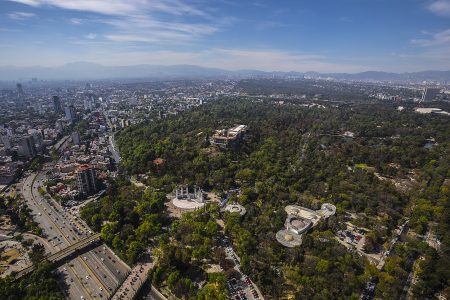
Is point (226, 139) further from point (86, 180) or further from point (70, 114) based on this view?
point (70, 114)

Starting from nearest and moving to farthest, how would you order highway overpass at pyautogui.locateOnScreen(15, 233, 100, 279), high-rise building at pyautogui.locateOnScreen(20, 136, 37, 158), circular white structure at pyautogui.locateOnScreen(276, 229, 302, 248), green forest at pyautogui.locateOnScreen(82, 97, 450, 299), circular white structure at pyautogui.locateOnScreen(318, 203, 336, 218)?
green forest at pyautogui.locateOnScreen(82, 97, 450, 299) < highway overpass at pyautogui.locateOnScreen(15, 233, 100, 279) < circular white structure at pyautogui.locateOnScreen(276, 229, 302, 248) < circular white structure at pyautogui.locateOnScreen(318, 203, 336, 218) < high-rise building at pyautogui.locateOnScreen(20, 136, 37, 158)

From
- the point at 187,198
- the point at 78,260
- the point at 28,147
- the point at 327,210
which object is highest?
the point at 28,147

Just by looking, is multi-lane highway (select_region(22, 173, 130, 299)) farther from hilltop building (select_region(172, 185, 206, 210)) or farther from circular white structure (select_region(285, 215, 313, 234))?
circular white structure (select_region(285, 215, 313, 234))

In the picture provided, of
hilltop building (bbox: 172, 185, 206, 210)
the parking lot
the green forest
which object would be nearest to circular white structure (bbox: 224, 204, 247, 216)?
the green forest

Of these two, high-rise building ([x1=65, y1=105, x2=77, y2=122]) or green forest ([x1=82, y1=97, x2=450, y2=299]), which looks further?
high-rise building ([x1=65, y1=105, x2=77, y2=122])

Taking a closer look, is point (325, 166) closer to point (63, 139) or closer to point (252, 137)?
point (252, 137)

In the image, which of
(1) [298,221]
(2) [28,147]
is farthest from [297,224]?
(2) [28,147]

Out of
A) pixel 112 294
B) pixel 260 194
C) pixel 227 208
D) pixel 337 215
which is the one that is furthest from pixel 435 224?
pixel 112 294
